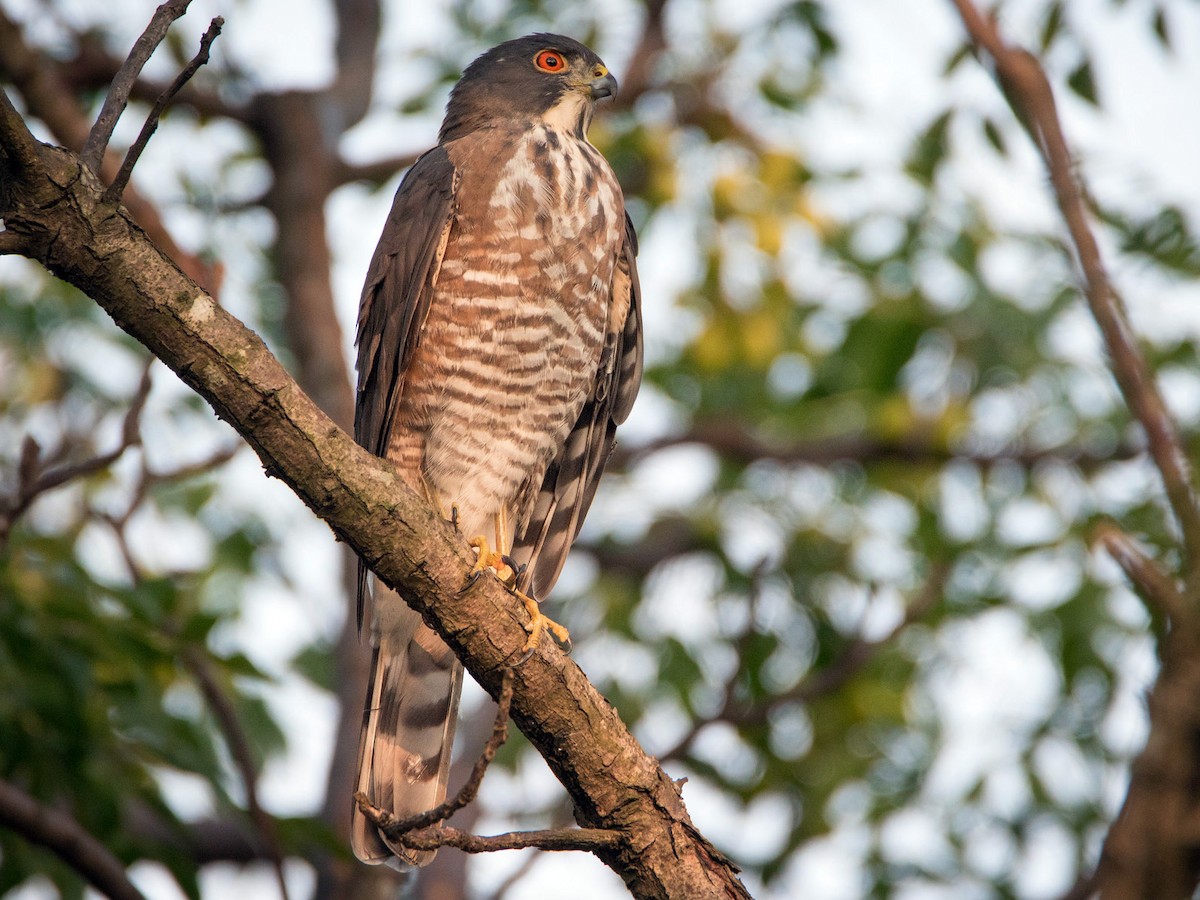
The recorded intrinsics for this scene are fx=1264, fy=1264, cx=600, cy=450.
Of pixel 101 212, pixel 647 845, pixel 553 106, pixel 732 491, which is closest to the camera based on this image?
pixel 101 212

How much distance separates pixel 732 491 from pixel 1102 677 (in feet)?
6.92

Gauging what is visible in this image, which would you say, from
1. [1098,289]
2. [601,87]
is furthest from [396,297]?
[1098,289]

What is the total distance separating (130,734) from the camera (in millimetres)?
3586

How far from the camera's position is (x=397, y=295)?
3.86 metres

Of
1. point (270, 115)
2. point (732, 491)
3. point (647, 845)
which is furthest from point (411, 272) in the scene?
point (732, 491)

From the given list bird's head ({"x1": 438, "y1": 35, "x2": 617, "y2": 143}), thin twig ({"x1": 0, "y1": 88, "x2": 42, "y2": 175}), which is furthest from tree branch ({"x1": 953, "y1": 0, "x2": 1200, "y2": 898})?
bird's head ({"x1": 438, "y1": 35, "x2": 617, "y2": 143})

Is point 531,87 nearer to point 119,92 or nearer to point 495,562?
point 495,562

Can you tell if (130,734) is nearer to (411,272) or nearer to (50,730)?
(50,730)

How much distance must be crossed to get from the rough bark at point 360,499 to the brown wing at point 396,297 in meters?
1.13

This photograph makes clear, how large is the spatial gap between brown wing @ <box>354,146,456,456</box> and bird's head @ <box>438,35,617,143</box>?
57 cm

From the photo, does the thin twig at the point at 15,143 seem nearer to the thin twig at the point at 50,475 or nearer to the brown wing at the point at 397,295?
the thin twig at the point at 50,475

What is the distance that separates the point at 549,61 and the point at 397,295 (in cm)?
130

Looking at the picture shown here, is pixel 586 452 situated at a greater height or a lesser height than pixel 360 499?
greater

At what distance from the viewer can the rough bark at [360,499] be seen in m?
2.19
